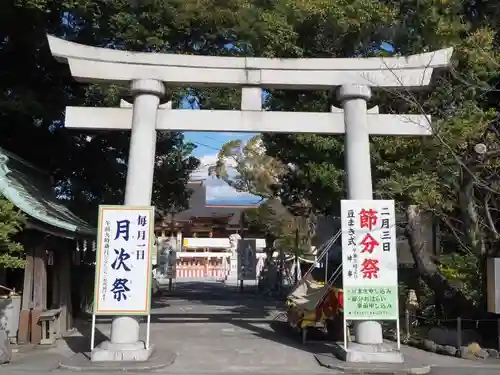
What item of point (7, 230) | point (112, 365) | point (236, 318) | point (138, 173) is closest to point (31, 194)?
point (7, 230)

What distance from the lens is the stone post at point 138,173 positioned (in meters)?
9.45

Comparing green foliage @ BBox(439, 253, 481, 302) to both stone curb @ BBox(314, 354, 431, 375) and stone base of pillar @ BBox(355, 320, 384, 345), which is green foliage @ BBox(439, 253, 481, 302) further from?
stone curb @ BBox(314, 354, 431, 375)

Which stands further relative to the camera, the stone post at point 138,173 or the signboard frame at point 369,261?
the signboard frame at point 369,261

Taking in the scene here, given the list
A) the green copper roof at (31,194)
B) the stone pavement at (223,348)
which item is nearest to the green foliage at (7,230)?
the green copper roof at (31,194)

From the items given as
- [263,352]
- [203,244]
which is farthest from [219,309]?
[203,244]

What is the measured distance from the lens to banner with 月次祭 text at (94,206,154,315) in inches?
376

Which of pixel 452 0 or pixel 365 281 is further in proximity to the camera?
pixel 452 0

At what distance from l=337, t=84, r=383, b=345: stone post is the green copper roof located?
568cm

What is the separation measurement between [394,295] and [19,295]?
7.67m

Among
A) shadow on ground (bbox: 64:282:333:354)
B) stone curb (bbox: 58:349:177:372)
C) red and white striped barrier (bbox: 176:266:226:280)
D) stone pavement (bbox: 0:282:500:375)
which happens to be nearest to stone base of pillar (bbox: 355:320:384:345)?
stone pavement (bbox: 0:282:500:375)

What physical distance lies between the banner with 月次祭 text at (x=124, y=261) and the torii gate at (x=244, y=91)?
418 mm

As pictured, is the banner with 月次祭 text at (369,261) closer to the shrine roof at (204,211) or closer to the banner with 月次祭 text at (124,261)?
the banner with 月次祭 text at (124,261)

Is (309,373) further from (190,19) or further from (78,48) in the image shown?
(190,19)

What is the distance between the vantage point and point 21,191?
11.4m
